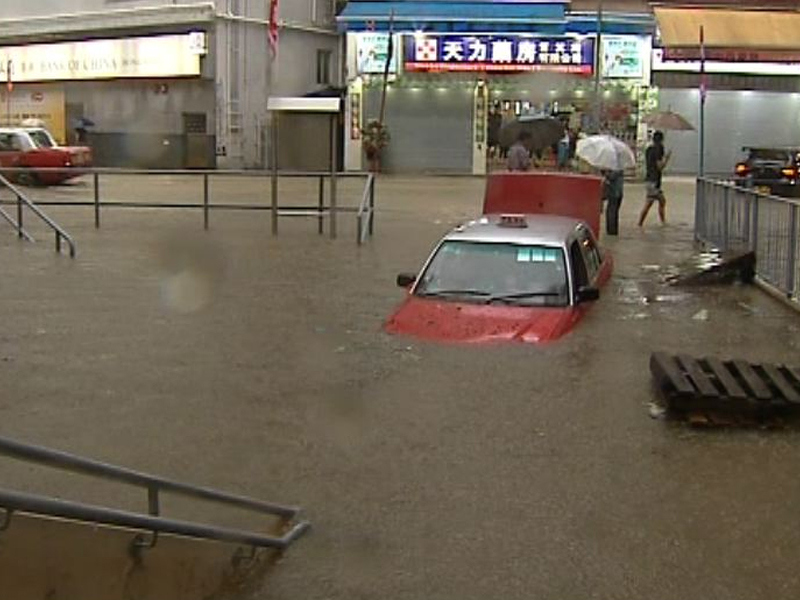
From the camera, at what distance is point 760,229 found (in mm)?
14742

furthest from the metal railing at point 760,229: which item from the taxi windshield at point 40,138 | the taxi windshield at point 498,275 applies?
the taxi windshield at point 40,138

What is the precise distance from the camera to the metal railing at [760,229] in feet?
42.5

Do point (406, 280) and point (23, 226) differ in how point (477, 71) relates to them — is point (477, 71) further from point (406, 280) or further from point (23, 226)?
point (406, 280)

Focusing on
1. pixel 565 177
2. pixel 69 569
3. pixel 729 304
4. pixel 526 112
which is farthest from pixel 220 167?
pixel 69 569

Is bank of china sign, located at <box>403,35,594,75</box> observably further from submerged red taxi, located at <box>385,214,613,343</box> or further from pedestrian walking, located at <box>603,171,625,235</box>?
submerged red taxi, located at <box>385,214,613,343</box>

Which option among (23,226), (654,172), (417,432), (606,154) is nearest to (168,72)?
(23,226)

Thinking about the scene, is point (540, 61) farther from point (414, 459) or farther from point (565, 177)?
point (414, 459)

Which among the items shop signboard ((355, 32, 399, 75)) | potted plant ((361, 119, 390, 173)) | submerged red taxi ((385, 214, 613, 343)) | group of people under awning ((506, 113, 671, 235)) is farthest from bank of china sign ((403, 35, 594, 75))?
submerged red taxi ((385, 214, 613, 343))

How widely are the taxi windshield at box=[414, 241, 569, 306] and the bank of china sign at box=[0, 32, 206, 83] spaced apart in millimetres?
30258

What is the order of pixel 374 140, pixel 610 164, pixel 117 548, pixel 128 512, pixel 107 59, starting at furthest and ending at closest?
pixel 107 59
pixel 374 140
pixel 610 164
pixel 128 512
pixel 117 548

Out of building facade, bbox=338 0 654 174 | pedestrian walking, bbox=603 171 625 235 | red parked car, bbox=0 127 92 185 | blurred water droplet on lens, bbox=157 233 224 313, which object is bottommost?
blurred water droplet on lens, bbox=157 233 224 313

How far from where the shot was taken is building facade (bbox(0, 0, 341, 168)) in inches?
1551

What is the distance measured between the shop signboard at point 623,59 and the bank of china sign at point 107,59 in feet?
44.3

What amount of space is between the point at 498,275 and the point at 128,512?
6.49m
